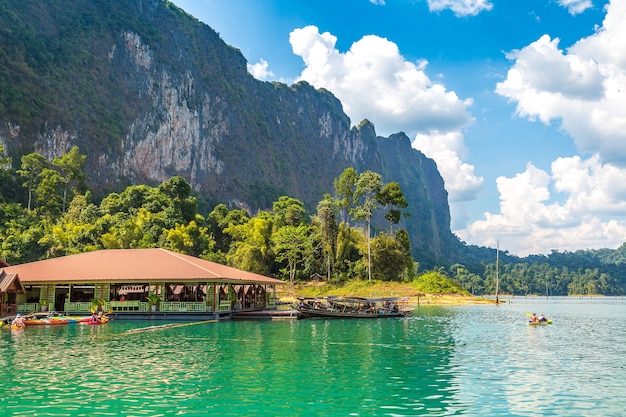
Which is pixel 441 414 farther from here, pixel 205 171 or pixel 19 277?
pixel 205 171

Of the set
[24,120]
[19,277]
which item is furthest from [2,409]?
[24,120]

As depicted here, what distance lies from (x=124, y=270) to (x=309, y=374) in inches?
1070

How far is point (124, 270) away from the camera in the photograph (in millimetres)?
40406

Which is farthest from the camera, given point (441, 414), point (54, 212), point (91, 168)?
point (91, 168)

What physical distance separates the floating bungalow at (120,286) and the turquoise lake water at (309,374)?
8.50m

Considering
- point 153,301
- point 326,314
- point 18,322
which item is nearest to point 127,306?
point 153,301

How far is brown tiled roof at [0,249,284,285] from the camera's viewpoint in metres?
38.5

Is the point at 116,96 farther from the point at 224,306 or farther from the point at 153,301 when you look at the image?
the point at 224,306

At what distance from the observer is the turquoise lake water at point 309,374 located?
12.9 metres

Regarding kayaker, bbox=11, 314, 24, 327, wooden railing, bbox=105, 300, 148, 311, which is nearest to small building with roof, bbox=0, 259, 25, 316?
kayaker, bbox=11, 314, 24, 327

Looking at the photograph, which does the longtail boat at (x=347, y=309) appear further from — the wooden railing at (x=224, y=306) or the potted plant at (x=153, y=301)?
the potted plant at (x=153, y=301)

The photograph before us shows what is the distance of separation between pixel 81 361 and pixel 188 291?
25.7 m

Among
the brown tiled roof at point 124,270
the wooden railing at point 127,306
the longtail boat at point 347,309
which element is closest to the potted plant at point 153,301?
the wooden railing at point 127,306

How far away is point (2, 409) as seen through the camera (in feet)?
40.7
